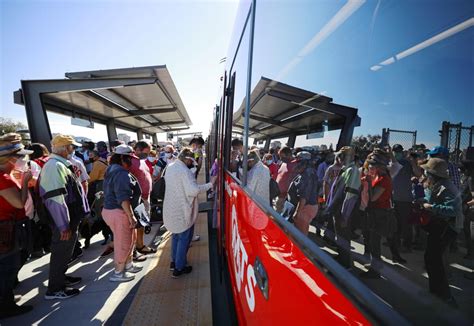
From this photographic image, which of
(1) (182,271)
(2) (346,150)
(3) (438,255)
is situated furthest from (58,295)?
(3) (438,255)

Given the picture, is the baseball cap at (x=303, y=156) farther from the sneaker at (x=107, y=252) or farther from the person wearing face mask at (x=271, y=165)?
the sneaker at (x=107, y=252)

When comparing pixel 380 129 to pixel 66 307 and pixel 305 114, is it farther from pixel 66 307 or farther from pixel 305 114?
pixel 66 307

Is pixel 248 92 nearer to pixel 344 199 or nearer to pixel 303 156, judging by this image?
pixel 303 156

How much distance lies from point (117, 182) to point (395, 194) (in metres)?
3.20

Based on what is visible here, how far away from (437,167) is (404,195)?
0.07m

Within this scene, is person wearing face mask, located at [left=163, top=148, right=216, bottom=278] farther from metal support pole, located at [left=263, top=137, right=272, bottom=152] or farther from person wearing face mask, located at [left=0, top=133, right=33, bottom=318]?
metal support pole, located at [left=263, top=137, right=272, bottom=152]

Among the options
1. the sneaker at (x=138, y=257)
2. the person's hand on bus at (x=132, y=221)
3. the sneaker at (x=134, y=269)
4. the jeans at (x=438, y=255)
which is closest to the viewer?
the jeans at (x=438, y=255)

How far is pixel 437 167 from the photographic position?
45 cm

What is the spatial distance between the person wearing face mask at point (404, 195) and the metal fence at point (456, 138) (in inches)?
2.4

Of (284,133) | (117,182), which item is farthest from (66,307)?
(284,133)

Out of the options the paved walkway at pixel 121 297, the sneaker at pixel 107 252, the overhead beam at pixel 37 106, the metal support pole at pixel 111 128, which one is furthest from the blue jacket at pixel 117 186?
the metal support pole at pixel 111 128

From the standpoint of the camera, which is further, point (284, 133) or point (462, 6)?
point (284, 133)

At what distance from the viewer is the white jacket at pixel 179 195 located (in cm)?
332

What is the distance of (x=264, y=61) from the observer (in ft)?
4.50
